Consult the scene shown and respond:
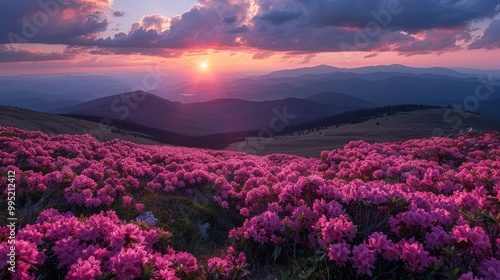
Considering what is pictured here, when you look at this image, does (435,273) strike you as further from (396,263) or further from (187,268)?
(187,268)

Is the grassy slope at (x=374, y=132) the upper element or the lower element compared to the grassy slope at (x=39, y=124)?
lower

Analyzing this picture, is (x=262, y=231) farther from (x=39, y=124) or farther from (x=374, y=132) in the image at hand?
(x=374, y=132)

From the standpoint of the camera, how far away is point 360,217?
5082 millimetres

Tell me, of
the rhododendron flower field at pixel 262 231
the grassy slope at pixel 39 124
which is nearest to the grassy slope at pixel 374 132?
the grassy slope at pixel 39 124

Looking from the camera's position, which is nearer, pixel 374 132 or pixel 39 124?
pixel 39 124

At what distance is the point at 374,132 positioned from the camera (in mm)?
95312

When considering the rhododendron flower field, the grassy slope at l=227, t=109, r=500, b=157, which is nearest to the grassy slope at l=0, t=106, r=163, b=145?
the grassy slope at l=227, t=109, r=500, b=157

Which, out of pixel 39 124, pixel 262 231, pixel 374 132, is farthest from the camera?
pixel 374 132

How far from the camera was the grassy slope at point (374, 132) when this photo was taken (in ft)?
250

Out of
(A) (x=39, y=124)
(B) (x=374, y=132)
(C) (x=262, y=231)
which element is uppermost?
(C) (x=262, y=231)

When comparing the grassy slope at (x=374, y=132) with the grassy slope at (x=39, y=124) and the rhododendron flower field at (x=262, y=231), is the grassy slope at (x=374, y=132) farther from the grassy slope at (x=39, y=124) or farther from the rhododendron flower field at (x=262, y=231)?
the rhododendron flower field at (x=262, y=231)

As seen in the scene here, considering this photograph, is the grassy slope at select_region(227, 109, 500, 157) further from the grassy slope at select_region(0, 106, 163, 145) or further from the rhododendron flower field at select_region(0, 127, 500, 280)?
the rhododendron flower field at select_region(0, 127, 500, 280)

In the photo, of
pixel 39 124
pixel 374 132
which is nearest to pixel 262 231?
pixel 39 124

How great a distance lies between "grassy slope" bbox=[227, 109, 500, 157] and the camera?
7619 centimetres
